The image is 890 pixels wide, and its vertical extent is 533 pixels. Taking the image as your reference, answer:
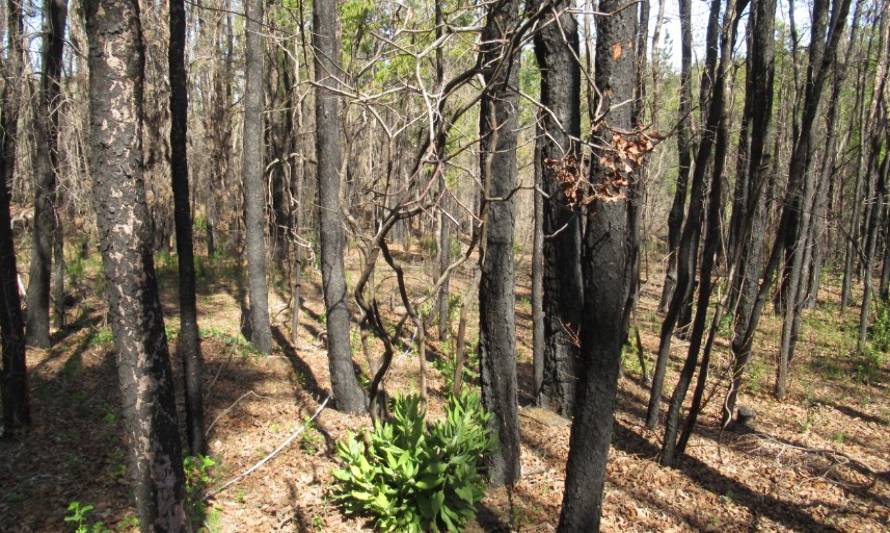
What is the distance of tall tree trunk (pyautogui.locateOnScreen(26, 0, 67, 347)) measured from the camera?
8617 millimetres

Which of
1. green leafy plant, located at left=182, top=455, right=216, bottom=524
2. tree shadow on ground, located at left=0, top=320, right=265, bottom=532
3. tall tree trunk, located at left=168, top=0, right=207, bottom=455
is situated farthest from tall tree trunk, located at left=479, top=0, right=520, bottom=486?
tree shadow on ground, located at left=0, top=320, right=265, bottom=532

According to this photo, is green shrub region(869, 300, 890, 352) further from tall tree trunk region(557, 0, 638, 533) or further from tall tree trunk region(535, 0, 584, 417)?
tall tree trunk region(557, 0, 638, 533)

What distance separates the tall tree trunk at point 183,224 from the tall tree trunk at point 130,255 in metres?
2.09

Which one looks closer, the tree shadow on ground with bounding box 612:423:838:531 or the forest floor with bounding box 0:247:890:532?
the forest floor with bounding box 0:247:890:532

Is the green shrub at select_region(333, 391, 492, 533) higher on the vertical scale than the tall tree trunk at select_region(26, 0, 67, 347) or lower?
lower

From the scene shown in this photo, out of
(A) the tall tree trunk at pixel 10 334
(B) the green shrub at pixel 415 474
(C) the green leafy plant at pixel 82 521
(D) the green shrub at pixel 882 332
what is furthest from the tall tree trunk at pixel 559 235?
(D) the green shrub at pixel 882 332

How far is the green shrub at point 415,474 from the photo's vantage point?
5262mm

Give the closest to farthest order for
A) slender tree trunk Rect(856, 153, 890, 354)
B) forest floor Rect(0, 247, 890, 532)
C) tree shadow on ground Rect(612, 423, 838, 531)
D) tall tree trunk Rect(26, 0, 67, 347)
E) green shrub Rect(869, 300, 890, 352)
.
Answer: forest floor Rect(0, 247, 890, 532), tree shadow on ground Rect(612, 423, 838, 531), tall tree trunk Rect(26, 0, 67, 347), slender tree trunk Rect(856, 153, 890, 354), green shrub Rect(869, 300, 890, 352)

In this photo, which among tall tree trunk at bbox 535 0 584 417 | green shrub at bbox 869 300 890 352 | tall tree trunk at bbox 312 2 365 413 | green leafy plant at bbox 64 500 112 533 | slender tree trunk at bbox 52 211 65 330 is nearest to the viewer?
green leafy plant at bbox 64 500 112 533

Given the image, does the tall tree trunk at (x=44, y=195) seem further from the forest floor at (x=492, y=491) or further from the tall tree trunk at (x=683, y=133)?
the tall tree trunk at (x=683, y=133)

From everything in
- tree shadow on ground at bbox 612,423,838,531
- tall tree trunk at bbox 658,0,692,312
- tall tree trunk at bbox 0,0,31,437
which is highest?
tall tree trunk at bbox 658,0,692,312

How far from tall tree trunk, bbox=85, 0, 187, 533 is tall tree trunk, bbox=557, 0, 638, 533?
3117mm

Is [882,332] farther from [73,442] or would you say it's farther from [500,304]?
[73,442]

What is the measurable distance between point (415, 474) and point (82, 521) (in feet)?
9.93
